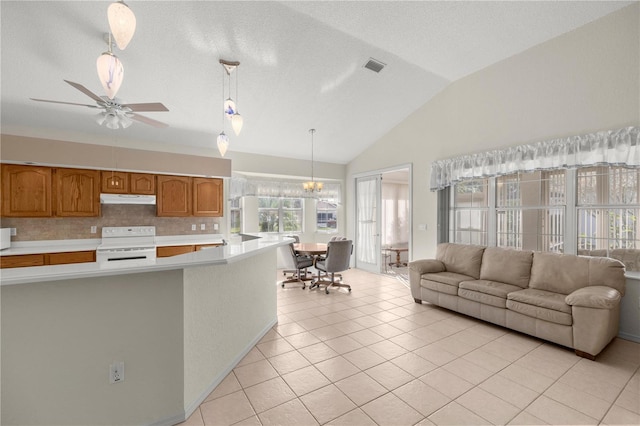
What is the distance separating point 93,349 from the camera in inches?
62.2

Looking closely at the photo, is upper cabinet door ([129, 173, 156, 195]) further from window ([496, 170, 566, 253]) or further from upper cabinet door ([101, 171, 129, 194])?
window ([496, 170, 566, 253])

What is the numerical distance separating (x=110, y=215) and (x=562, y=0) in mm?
6620

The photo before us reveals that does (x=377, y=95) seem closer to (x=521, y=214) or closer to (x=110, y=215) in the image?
(x=521, y=214)

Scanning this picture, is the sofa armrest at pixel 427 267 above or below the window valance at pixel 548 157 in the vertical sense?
below

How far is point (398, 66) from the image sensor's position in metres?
4.04

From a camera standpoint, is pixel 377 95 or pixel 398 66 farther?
pixel 377 95

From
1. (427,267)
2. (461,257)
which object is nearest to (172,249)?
(427,267)

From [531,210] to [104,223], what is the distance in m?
6.47

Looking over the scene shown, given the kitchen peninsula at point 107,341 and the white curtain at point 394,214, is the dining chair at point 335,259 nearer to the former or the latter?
the kitchen peninsula at point 107,341

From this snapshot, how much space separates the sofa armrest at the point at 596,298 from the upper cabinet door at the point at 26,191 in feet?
21.3

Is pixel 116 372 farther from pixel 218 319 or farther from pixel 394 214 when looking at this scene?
pixel 394 214

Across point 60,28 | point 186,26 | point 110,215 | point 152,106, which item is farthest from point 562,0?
point 110,215

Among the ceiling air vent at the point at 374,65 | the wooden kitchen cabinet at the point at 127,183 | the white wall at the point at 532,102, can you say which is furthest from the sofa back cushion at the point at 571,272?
the wooden kitchen cabinet at the point at 127,183

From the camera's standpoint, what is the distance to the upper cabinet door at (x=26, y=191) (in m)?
3.93
